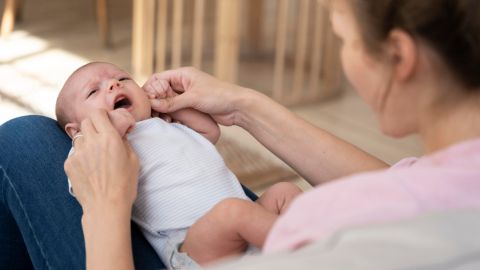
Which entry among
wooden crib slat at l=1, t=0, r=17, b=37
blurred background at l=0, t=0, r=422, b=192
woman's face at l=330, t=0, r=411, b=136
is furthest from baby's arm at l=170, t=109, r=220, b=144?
wooden crib slat at l=1, t=0, r=17, b=37

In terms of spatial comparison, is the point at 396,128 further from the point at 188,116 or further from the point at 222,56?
the point at 222,56

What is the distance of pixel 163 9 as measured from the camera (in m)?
3.56

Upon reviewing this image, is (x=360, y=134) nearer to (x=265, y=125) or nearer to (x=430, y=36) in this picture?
(x=265, y=125)

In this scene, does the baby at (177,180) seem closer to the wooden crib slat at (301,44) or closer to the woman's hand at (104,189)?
the woman's hand at (104,189)

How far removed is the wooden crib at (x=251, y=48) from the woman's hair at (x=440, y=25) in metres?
2.50

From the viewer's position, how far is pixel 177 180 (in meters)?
1.41

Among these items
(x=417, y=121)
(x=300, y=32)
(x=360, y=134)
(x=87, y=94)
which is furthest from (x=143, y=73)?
(x=417, y=121)

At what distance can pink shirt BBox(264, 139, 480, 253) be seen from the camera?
74cm

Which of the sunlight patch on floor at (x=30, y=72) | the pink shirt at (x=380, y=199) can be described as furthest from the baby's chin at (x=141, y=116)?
the sunlight patch on floor at (x=30, y=72)

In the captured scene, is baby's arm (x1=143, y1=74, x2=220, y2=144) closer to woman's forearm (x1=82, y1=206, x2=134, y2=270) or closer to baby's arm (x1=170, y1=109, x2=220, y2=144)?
baby's arm (x1=170, y1=109, x2=220, y2=144)

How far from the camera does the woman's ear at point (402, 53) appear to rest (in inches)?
32.6

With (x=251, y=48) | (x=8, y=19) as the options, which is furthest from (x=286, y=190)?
(x=8, y=19)

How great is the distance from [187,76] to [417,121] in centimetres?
73

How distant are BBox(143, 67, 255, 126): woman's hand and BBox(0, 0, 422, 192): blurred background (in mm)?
1203
